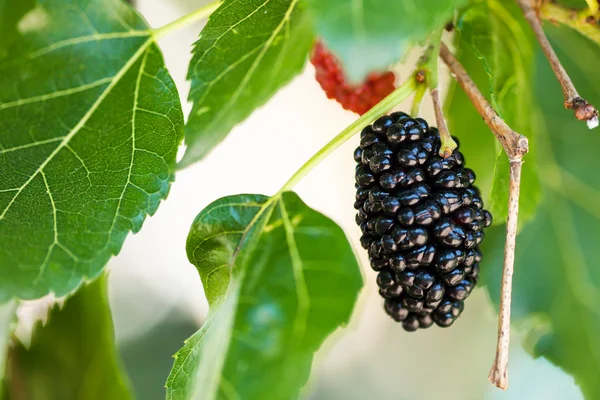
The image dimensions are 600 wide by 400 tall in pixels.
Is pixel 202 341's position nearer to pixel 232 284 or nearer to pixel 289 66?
pixel 232 284

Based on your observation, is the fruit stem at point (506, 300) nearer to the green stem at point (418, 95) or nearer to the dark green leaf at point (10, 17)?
the green stem at point (418, 95)

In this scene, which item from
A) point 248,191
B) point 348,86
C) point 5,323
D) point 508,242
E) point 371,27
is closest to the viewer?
point 371,27

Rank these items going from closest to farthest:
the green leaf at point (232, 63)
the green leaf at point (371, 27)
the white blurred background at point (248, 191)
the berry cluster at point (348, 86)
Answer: the green leaf at point (371, 27), the green leaf at point (232, 63), the berry cluster at point (348, 86), the white blurred background at point (248, 191)

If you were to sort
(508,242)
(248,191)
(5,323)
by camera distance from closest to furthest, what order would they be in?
(508,242), (5,323), (248,191)

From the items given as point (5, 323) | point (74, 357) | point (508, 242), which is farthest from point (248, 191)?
point (508, 242)

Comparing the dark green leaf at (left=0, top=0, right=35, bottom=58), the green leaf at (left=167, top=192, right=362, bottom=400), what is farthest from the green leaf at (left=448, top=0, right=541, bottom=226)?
the dark green leaf at (left=0, top=0, right=35, bottom=58)

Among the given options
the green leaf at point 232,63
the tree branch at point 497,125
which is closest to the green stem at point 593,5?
the tree branch at point 497,125

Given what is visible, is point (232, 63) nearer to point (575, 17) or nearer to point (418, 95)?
point (418, 95)
